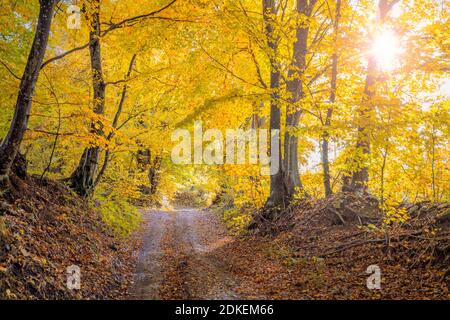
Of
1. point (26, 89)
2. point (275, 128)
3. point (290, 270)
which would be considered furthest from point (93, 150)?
point (290, 270)

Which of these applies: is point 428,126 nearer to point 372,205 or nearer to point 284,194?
point 372,205

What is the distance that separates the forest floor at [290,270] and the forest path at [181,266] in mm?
24

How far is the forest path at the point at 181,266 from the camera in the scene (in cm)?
755

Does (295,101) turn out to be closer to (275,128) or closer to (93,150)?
(275,128)

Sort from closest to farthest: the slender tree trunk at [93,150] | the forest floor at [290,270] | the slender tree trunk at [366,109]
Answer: the forest floor at [290,270] < the slender tree trunk at [366,109] < the slender tree trunk at [93,150]

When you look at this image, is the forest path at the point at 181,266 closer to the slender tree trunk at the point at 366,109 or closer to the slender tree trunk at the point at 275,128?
the slender tree trunk at the point at 275,128

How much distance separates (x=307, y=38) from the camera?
527 inches

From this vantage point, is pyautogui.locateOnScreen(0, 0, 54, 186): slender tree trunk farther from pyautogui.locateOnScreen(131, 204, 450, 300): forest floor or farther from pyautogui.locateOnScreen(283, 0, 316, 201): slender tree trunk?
pyautogui.locateOnScreen(283, 0, 316, 201): slender tree trunk

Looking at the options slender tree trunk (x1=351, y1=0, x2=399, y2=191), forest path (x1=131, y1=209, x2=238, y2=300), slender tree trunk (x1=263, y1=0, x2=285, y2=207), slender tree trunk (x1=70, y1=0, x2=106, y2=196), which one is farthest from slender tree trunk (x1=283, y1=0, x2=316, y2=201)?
slender tree trunk (x1=70, y1=0, x2=106, y2=196)

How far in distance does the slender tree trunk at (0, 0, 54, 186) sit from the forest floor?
4332 mm

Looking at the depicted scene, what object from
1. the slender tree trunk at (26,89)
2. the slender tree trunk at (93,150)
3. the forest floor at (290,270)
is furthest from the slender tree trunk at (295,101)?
the slender tree trunk at (26,89)
